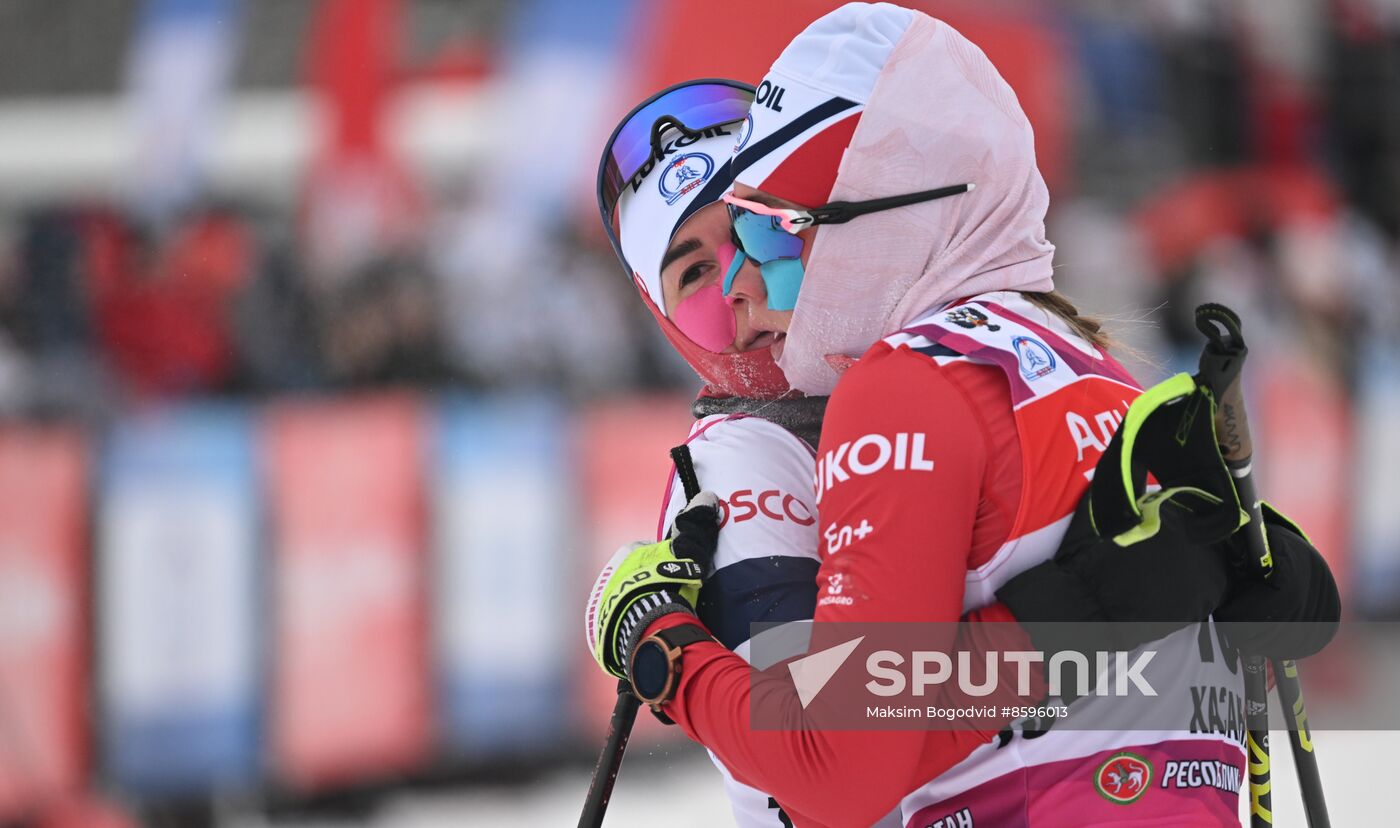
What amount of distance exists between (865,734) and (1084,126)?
284 inches

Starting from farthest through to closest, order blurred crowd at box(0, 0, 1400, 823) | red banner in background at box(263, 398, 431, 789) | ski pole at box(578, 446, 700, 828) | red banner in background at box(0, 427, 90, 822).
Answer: blurred crowd at box(0, 0, 1400, 823), red banner in background at box(263, 398, 431, 789), red banner in background at box(0, 427, 90, 822), ski pole at box(578, 446, 700, 828)

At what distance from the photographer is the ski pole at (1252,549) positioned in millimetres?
1630

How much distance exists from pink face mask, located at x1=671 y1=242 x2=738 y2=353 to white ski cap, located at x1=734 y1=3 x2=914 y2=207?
0.45 metres

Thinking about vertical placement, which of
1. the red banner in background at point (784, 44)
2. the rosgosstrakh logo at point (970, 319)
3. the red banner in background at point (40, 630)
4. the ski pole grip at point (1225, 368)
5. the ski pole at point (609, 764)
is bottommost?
the red banner in background at point (40, 630)

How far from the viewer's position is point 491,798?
19.9 feet

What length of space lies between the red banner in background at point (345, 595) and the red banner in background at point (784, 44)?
2.15 m

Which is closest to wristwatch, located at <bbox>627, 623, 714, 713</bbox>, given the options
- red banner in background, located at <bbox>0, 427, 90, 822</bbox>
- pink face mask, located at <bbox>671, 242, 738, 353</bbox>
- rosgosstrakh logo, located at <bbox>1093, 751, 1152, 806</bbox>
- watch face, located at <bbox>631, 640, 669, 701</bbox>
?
watch face, located at <bbox>631, 640, 669, 701</bbox>

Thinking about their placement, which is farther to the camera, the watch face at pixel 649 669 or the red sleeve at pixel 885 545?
the watch face at pixel 649 669

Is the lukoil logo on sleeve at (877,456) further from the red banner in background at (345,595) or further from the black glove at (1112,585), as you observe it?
the red banner in background at (345,595)

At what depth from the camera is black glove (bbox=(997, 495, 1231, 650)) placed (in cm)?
166

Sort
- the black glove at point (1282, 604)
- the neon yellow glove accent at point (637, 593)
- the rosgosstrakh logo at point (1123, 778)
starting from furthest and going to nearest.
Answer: the neon yellow glove accent at point (637, 593)
the black glove at point (1282, 604)
the rosgosstrakh logo at point (1123, 778)

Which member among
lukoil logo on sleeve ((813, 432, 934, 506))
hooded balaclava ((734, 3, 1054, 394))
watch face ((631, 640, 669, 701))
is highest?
hooded balaclava ((734, 3, 1054, 394))

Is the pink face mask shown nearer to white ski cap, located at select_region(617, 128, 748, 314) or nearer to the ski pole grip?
white ski cap, located at select_region(617, 128, 748, 314)

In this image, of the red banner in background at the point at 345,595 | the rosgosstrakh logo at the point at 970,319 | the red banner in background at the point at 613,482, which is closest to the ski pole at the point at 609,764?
the rosgosstrakh logo at the point at 970,319
